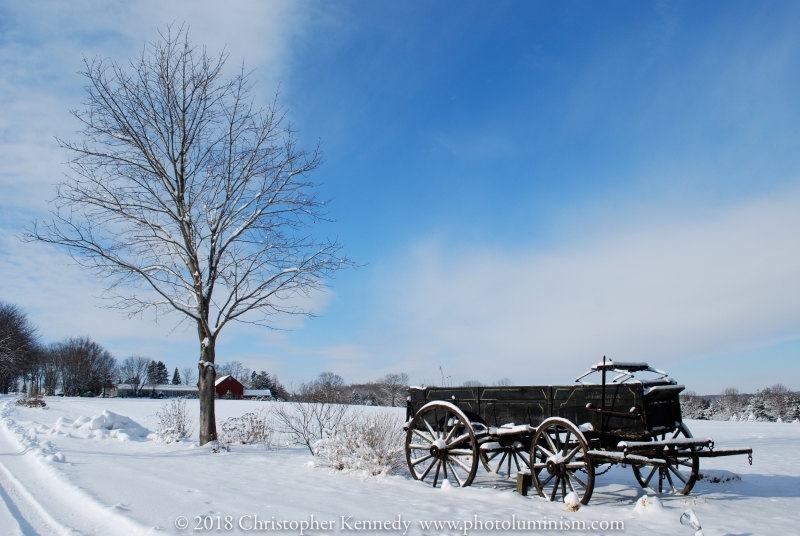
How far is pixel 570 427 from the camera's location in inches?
253

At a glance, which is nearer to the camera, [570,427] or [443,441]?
[570,427]

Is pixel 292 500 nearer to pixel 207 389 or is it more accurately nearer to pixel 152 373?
pixel 207 389

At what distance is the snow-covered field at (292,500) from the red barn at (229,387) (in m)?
76.9

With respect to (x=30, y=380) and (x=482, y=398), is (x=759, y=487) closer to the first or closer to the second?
(x=482, y=398)

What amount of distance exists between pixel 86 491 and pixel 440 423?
5149mm

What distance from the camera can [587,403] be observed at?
680 centimetres

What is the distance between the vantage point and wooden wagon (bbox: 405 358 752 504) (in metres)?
6.17

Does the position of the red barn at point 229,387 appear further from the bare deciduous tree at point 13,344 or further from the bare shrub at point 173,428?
the bare shrub at point 173,428

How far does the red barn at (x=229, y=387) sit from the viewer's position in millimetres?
82519

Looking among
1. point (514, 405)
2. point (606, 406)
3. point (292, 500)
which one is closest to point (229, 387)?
point (514, 405)

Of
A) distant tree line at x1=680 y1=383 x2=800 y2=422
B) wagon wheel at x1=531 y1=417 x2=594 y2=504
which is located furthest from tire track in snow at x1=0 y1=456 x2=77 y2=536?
distant tree line at x1=680 y1=383 x2=800 y2=422

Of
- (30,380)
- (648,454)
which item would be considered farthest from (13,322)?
(648,454)

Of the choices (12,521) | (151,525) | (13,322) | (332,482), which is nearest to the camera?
(151,525)

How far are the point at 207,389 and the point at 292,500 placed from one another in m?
7.18
